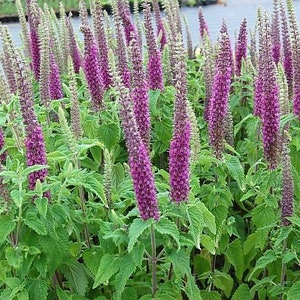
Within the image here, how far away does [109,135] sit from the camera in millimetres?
3578

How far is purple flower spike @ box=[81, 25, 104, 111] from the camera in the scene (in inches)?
141

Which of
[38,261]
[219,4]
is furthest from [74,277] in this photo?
[219,4]

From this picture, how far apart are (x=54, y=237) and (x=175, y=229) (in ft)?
2.04

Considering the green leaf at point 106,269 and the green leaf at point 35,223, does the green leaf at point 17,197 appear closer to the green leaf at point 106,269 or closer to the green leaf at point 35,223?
the green leaf at point 35,223

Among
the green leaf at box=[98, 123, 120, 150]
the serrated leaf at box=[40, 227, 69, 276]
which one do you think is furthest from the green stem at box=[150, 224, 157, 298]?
the green leaf at box=[98, 123, 120, 150]

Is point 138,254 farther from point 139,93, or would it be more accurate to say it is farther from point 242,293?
point 242,293

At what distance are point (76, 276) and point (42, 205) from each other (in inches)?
24.3

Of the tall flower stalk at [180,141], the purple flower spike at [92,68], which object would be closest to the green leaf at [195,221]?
the tall flower stalk at [180,141]

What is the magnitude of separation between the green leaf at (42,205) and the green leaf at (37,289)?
1.48 feet

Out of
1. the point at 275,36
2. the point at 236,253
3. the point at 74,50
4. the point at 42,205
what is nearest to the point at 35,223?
the point at 42,205

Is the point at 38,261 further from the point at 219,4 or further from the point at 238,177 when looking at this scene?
the point at 219,4

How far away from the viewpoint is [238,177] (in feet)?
10.4

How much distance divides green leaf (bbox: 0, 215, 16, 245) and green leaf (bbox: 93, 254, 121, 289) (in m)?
0.45

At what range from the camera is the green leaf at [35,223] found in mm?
2738
